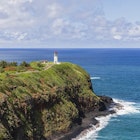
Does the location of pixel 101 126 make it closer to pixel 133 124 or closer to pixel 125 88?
pixel 133 124

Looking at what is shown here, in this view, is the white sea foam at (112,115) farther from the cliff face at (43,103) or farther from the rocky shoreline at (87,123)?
the cliff face at (43,103)

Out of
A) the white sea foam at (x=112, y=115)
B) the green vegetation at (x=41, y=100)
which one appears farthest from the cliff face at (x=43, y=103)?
the white sea foam at (x=112, y=115)

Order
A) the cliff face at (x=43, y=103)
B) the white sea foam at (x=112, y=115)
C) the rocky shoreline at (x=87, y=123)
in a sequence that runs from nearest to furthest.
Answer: the cliff face at (x=43, y=103), the rocky shoreline at (x=87, y=123), the white sea foam at (x=112, y=115)

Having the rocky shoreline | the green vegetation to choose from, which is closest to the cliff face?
the green vegetation

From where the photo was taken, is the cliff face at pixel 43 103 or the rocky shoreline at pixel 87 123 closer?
the cliff face at pixel 43 103

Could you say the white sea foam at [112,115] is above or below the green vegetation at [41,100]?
below

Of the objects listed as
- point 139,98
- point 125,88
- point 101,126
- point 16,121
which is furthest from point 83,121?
point 125,88

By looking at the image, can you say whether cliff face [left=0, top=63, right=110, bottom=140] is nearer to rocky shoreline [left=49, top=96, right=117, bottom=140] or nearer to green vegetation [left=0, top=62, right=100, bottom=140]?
green vegetation [left=0, top=62, right=100, bottom=140]
